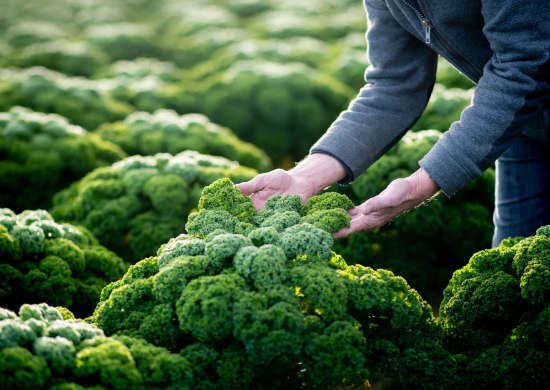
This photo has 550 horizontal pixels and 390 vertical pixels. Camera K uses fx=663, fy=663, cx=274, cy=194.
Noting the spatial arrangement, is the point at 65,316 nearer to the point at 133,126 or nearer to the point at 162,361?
the point at 162,361

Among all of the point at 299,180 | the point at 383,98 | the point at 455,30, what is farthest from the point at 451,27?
the point at 299,180

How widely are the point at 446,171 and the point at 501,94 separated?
49cm

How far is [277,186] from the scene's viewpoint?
4.09 m

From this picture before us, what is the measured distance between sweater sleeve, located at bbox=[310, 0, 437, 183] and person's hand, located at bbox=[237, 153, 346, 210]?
68 mm

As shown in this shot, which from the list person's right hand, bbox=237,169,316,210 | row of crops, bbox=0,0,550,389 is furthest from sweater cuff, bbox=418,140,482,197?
person's right hand, bbox=237,169,316,210

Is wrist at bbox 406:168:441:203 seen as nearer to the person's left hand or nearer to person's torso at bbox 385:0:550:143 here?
the person's left hand

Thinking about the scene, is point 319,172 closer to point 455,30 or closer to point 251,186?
point 251,186

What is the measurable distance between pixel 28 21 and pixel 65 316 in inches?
709

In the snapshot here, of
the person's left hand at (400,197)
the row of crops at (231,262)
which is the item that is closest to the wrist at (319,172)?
the row of crops at (231,262)

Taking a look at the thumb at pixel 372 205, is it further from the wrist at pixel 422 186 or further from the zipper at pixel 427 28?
the zipper at pixel 427 28

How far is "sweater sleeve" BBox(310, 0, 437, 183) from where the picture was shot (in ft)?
13.7

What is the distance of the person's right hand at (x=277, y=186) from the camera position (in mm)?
4066

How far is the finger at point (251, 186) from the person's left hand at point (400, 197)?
0.59 metres

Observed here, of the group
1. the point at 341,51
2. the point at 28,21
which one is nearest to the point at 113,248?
the point at 341,51
